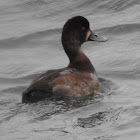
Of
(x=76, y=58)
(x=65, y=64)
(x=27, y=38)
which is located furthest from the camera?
(x=27, y=38)

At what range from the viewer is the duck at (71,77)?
8.53 m

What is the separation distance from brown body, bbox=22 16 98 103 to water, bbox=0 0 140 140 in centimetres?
Result: 13

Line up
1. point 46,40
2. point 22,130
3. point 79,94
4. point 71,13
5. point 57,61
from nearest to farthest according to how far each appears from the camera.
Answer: point 22,130 → point 79,94 → point 57,61 → point 46,40 → point 71,13

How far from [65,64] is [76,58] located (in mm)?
1310

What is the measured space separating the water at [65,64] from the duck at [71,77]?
0.40ft

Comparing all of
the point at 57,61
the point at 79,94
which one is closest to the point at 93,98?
the point at 79,94

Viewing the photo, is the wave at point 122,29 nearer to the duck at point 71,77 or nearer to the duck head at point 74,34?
the duck at point 71,77

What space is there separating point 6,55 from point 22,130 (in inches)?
162

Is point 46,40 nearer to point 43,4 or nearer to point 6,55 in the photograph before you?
point 6,55

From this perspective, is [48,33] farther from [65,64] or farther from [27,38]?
[65,64]

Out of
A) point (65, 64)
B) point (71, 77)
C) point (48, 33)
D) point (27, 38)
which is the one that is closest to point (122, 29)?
point (48, 33)

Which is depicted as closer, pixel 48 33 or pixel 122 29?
pixel 122 29

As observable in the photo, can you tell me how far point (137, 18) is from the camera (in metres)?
13.0

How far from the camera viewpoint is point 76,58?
965 cm
